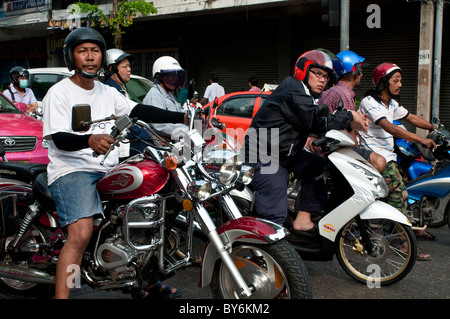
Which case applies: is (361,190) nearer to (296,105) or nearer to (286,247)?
(296,105)

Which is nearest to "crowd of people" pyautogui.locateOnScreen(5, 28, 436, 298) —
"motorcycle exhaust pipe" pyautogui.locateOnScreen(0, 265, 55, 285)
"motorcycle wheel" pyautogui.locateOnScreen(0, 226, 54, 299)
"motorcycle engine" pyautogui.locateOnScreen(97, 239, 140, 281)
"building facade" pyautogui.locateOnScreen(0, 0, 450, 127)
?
"motorcycle engine" pyautogui.locateOnScreen(97, 239, 140, 281)

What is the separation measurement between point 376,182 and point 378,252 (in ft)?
1.90

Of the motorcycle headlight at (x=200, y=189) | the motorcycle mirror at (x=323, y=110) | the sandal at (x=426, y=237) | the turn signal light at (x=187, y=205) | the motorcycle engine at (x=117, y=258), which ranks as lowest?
the sandal at (x=426, y=237)

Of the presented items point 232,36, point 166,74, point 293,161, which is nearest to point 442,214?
point 293,161

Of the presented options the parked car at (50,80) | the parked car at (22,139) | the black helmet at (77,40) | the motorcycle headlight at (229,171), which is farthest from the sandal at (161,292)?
the parked car at (50,80)

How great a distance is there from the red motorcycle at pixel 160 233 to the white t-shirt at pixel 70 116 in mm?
191

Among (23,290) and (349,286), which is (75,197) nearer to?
(23,290)

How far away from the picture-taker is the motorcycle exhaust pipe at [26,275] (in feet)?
10.9

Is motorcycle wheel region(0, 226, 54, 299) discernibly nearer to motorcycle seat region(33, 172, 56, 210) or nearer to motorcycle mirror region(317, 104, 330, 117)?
motorcycle seat region(33, 172, 56, 210)

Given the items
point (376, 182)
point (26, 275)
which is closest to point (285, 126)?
point (376, 182)

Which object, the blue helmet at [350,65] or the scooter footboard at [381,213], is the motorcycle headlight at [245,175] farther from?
the blue helmet at [350,65]

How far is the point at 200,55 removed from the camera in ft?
62.4

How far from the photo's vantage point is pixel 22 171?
3754 mm

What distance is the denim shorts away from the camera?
10.3 ft
